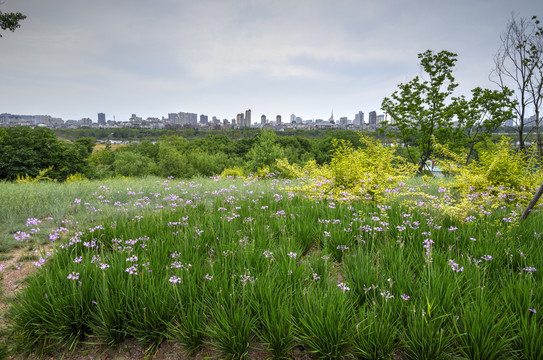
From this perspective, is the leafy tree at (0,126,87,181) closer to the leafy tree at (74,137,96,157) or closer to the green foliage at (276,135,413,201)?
the leafy tree at (74,137,96,157)

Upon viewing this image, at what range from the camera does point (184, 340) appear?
2.12 m

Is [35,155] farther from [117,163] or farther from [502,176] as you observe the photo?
[502,176]

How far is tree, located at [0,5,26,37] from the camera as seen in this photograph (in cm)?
954

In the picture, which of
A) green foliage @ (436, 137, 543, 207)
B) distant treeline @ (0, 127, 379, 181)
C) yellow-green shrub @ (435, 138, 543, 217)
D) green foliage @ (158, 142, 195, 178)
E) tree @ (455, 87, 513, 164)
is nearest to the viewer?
yellow-green shrub @ (435, 138, 543, 217)

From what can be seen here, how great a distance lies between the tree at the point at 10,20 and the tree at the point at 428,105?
22.0 m

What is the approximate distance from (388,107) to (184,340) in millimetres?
22403

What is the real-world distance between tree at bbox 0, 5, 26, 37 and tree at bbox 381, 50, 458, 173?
Result: 22050 millimetres

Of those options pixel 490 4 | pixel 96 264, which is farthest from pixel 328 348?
pixel 490 4

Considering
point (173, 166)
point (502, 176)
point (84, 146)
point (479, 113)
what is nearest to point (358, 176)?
point (502, 176)

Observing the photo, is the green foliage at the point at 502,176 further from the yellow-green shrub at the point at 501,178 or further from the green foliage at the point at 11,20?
the green foliage at the point at 11,20

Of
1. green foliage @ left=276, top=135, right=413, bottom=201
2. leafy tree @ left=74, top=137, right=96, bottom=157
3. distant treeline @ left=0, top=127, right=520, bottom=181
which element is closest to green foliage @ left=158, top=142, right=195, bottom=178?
distant treeline @ left=0, top=127, right=520, bottom=181

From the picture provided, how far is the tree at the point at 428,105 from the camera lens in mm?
18125

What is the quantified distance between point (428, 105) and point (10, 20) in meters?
24.1

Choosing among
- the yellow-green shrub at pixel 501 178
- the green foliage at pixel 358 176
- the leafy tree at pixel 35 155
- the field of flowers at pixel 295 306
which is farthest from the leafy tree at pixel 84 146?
the yellow-green shrub at pixel 501 178
